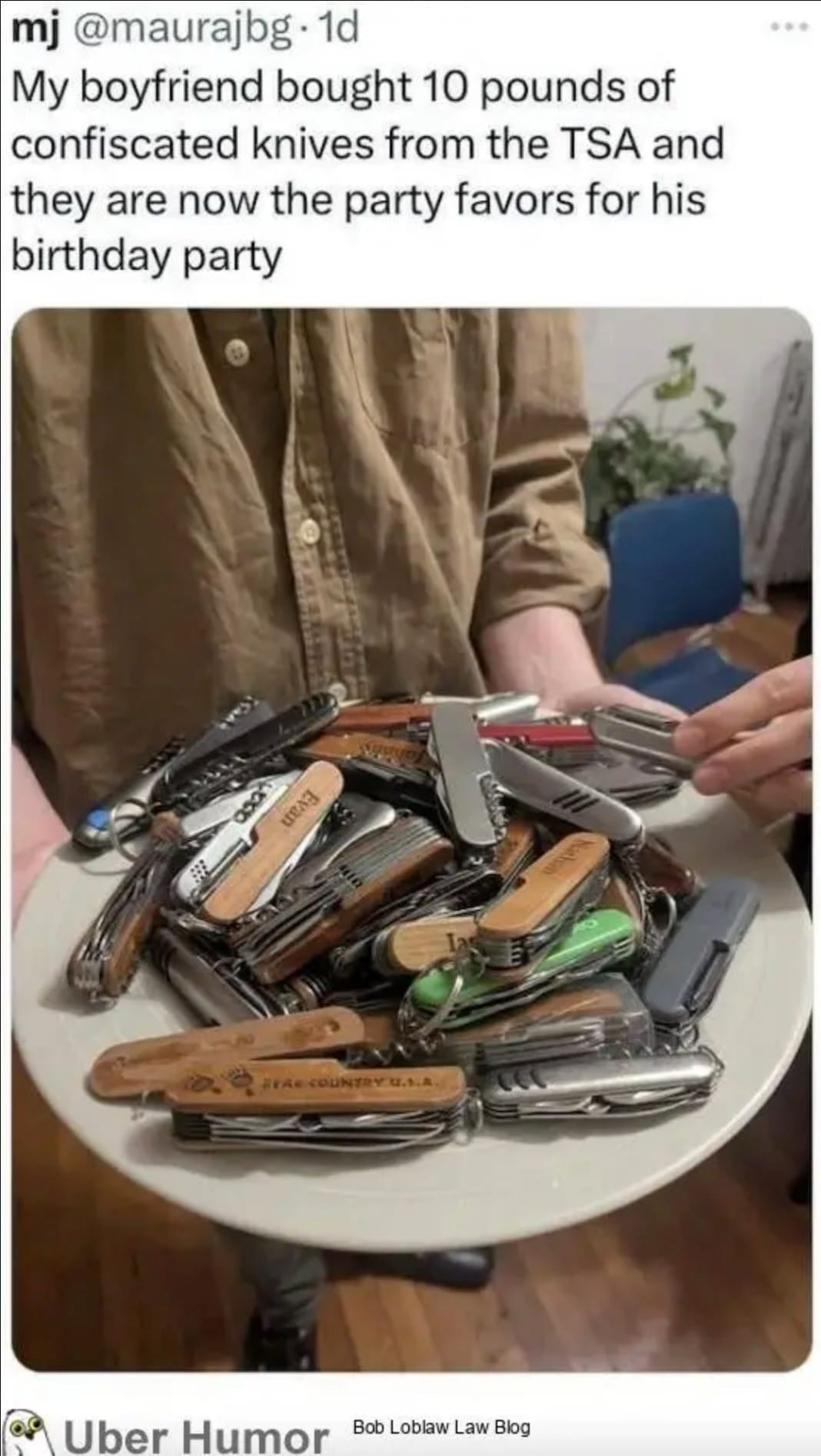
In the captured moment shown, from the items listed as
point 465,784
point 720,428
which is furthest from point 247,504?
point 720,428

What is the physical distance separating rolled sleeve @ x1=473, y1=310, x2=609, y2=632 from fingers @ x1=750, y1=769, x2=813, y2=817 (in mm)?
148

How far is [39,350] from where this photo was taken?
1.23ft

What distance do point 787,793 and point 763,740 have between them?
0.02m

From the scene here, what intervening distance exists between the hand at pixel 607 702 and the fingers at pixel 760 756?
0.12 feet

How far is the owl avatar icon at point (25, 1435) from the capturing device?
321 mm

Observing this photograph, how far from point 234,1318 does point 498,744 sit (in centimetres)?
25

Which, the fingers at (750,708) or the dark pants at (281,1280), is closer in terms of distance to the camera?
the fingers at (750,708)

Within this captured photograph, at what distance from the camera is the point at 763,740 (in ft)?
1.17

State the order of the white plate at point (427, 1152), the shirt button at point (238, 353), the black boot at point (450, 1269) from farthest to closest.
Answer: the black boot at point (450, 1269)
the shirt button at point (238, 353)
the white plate at point (427, 1152)

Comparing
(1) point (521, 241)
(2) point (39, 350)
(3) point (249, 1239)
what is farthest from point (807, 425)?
(3) point (249, 1239)

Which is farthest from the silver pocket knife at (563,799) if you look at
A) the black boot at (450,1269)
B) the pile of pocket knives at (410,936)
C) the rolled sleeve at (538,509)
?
the black boot at (450,1269)

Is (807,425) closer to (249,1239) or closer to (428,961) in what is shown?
(428,961)

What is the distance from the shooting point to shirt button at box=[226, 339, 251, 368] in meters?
0.40

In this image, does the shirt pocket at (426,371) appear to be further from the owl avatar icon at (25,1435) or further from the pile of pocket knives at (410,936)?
A: the owl avatar icon at (25,1435)
